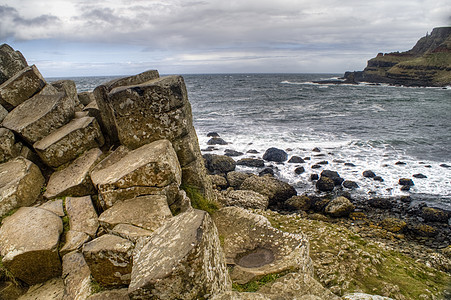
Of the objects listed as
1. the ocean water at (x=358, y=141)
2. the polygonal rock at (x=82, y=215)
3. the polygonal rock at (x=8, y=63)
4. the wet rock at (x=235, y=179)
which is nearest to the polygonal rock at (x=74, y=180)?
the polygonal rock at (x=82, y=215)

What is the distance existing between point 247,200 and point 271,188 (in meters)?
2.63

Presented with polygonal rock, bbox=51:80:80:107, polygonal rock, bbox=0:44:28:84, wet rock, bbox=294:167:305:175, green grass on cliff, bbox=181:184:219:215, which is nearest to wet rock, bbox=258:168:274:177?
wet rock, bbox=294:167:305:175

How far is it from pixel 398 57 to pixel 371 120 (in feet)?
430

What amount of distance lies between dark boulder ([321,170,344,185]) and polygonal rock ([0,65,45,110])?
1636 centimetres

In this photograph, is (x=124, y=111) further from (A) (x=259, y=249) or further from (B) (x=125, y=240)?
(A) (x=259, y=249)

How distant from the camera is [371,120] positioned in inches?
1487

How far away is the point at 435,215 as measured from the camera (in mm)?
13641

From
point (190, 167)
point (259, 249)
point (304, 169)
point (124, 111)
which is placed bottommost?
point (304, 169)

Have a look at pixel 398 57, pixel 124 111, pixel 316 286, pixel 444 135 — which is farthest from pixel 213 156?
pixel 398 57

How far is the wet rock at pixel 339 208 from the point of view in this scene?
1409cm

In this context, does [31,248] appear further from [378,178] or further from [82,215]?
→ [378,178]

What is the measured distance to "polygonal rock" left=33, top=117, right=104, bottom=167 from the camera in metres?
6.47

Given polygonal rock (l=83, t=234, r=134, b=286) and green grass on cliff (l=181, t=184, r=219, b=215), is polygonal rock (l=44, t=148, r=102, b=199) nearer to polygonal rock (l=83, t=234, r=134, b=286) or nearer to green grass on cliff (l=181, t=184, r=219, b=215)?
green grass on cliff (l=181, t=184, r=219, b=215)

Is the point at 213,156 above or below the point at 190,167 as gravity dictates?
below
